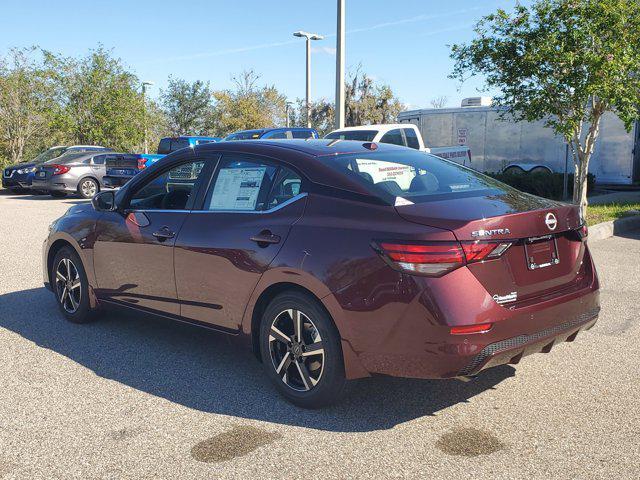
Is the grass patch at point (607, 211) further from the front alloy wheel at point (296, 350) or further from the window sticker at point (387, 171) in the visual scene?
the front alloy wheel at point (296, 350)

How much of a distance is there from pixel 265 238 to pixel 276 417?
1.08m

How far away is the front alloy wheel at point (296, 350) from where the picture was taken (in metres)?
3.89

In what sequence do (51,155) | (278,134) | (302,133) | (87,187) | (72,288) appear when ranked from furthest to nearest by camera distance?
(51,155) < (87,187) < (302,133) < (278,134) < (72,288)

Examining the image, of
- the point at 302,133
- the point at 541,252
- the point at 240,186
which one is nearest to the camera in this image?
the point at 541,252

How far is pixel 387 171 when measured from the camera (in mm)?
4164

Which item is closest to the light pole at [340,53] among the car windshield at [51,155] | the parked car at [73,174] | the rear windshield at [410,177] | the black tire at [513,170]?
the parked car at [73,174]

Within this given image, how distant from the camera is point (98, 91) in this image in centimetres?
2977

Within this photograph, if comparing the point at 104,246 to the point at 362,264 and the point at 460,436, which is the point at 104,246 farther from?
the point at 460,436

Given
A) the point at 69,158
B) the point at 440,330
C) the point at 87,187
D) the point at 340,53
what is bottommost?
the point at 440,330

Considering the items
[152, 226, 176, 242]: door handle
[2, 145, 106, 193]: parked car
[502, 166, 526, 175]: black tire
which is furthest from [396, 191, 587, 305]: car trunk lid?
[2, 145, 106, 193]: parked car

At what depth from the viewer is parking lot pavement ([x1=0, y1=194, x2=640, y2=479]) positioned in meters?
3.30

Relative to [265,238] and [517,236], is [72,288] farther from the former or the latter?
[517,236]

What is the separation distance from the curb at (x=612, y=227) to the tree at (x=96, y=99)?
23579 mm

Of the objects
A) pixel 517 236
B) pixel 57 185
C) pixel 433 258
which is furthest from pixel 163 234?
pixel 57 185
